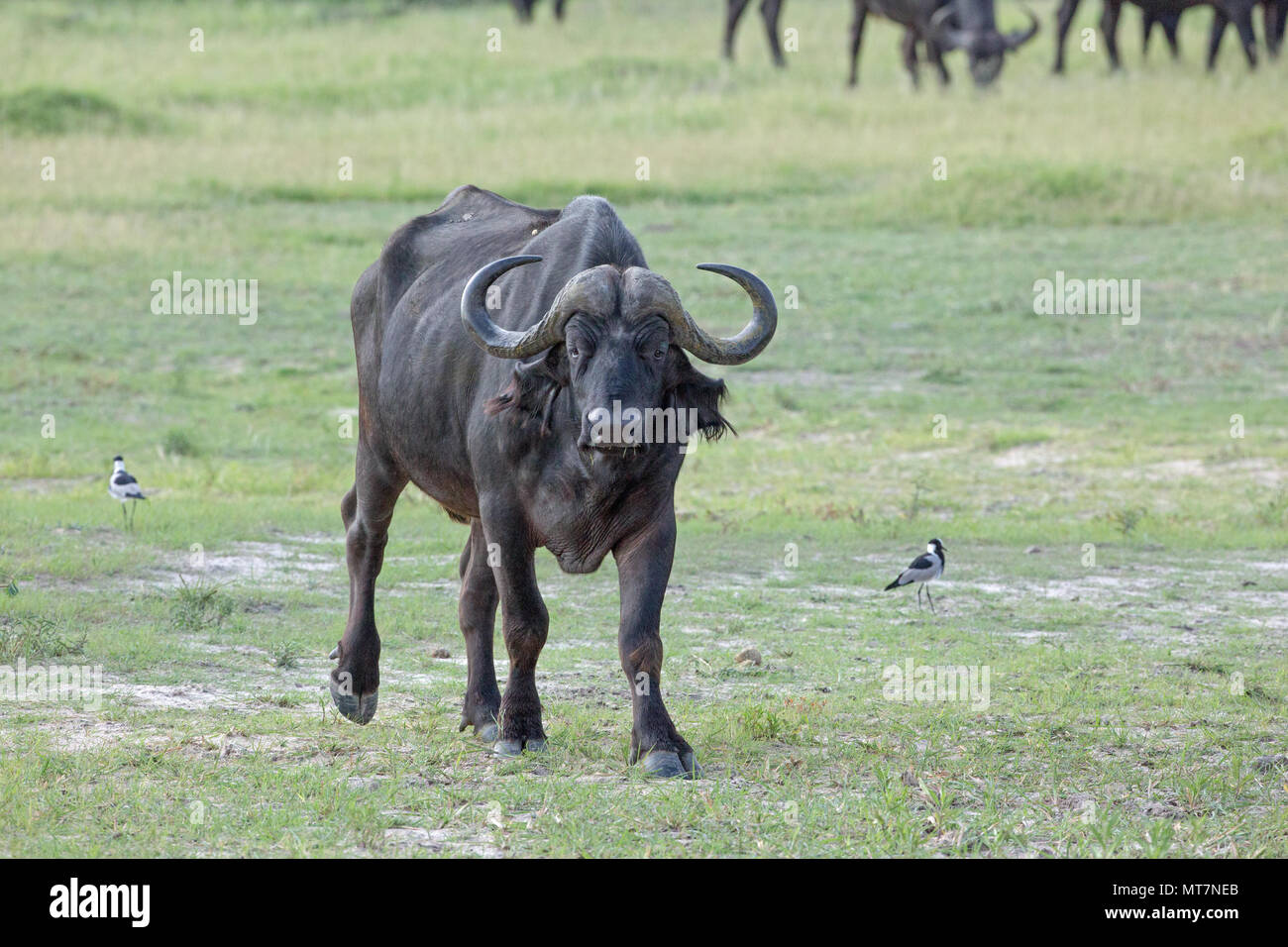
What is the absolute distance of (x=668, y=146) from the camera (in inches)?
1001

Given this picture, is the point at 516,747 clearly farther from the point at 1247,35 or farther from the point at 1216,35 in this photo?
the point at 1216,35

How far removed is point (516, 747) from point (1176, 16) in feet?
93.6

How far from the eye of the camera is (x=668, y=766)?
621 cm

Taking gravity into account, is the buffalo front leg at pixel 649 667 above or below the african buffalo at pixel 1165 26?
below

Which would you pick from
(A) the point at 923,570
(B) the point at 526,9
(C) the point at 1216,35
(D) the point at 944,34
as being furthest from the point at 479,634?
(B) the point at 526,9

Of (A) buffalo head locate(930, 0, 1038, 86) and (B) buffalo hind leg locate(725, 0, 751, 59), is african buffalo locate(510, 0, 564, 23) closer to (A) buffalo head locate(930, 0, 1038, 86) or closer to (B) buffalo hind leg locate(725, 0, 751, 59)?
(B) buffalo hind leg locate(725, 0, 751, 59)

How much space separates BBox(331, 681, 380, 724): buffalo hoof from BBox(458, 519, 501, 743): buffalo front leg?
0.36 meters

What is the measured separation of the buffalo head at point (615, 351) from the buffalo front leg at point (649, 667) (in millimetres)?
471

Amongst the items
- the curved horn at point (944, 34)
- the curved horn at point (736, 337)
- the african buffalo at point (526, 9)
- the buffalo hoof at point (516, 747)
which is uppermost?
the african buffalo at point (526, 9)

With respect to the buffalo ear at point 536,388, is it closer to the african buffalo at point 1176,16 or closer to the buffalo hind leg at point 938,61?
the buffalo hind leg at point 938,61

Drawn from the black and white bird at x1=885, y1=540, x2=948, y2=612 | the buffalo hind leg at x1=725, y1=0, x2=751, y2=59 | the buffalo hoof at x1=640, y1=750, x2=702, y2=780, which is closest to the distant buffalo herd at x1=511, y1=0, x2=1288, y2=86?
the buffalo hind leg at x1=725, y1=0, x2=751, y2=59

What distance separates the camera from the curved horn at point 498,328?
6.38m

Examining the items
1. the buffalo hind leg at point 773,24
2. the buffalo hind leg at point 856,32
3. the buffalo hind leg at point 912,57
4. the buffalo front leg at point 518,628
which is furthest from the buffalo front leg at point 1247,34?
the buffalo front leg at point 518,628
